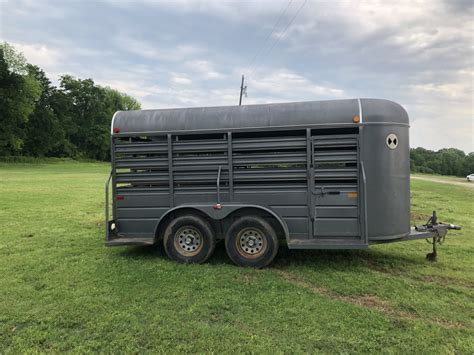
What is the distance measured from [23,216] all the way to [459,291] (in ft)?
34.9

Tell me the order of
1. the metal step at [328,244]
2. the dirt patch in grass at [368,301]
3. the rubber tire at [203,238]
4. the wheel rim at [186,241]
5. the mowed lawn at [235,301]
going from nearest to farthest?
the mowed lawn at [235,301] < the dirt patch in grass at [368,301] < the metal step at [328,244] < the rubber tire at [203,238] < the wheel rim at [186,241]

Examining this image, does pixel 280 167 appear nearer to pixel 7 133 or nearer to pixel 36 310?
pixel 36 310

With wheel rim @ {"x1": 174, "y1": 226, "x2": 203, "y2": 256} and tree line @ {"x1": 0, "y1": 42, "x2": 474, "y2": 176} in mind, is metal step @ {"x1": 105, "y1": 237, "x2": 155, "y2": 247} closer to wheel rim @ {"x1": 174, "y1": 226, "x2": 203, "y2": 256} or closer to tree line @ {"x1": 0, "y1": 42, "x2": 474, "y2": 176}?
wheel rim @ {"x1": 174, "y1": 226, "x2": 203, "y2": 256}

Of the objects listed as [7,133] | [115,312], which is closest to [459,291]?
[115,312]

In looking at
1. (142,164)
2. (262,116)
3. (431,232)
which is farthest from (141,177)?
(431,232)

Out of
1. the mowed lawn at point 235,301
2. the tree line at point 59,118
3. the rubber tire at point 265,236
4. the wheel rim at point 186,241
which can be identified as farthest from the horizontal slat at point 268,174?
the tree line at point 59,118

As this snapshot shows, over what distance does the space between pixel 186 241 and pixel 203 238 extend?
0.32 m

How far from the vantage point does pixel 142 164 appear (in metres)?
6.14

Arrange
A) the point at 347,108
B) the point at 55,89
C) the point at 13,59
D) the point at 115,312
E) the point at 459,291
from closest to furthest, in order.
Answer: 1. the point at 115,312
2. the point at 459,291
3. the point at 347,108
4. the point at 13,59
5. the point at 55,89

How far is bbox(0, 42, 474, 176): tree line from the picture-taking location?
168ft

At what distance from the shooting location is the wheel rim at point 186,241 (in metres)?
5.97

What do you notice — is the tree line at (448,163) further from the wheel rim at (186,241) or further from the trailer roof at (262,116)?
the wheel rim at (186,241)

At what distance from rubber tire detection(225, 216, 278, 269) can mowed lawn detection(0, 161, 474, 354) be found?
190mm

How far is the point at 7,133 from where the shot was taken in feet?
164
